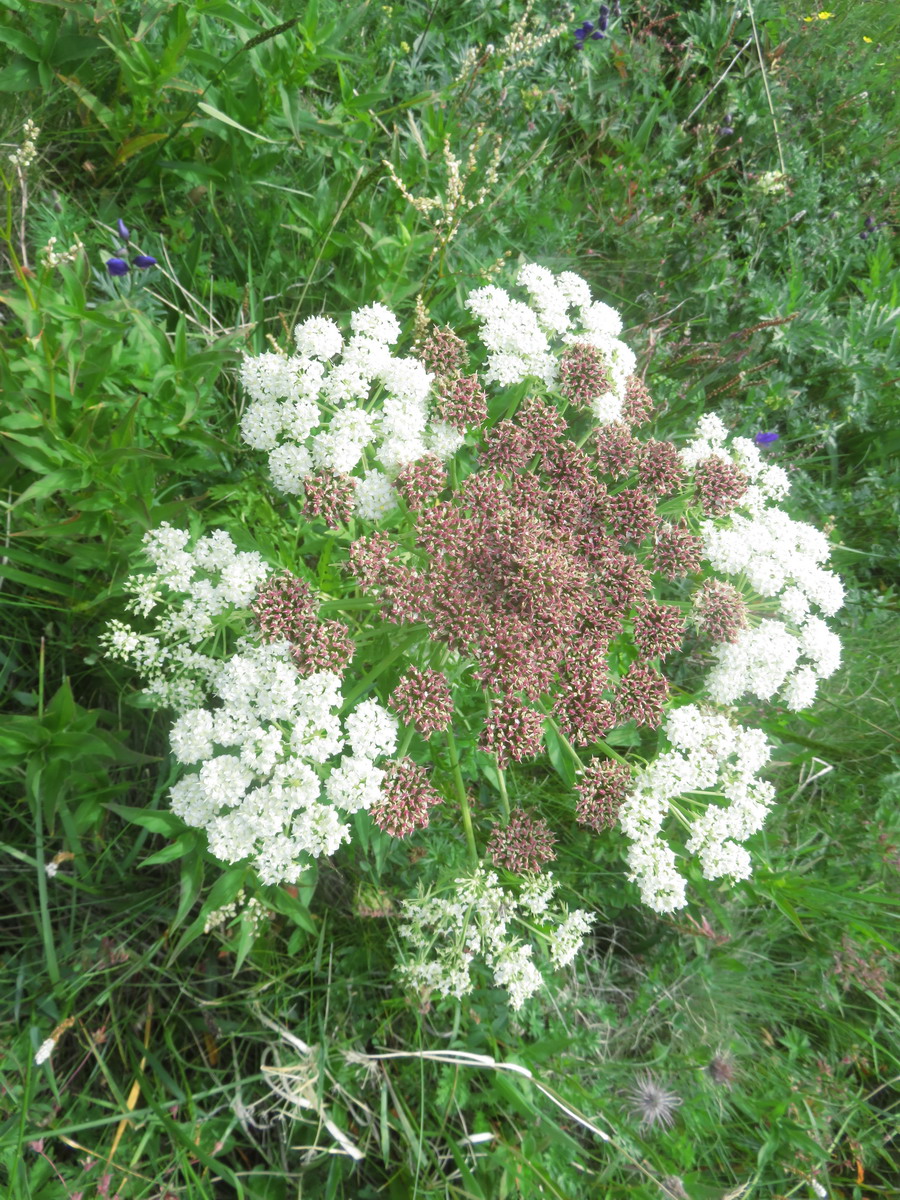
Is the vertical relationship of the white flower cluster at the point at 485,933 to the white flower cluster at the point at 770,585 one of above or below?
below

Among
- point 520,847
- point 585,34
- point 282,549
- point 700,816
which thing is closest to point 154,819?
point 282,549

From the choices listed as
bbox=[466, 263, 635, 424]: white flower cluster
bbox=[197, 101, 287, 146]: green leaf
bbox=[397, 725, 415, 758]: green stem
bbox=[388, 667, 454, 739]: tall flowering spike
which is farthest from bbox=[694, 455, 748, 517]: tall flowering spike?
bbox=[197, 101, 287, 146]: green leaf

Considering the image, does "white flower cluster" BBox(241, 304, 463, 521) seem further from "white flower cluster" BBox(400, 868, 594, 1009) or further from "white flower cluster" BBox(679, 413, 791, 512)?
"white flower cluster" BBox(400, 868, 594, 1009)

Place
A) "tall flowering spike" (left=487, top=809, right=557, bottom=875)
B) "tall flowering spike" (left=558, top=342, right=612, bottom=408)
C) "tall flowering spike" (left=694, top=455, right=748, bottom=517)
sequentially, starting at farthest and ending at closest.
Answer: "tall flowering spike" (left=694, top=455, right=748, bottom=517) < "tall flowering spike" (left=558, top=342, right=612, bottom=408) < "tall flowering spike" (left=487, top=809, right=557, bottom=875)

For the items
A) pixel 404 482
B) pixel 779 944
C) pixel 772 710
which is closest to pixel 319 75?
pixel 404 482

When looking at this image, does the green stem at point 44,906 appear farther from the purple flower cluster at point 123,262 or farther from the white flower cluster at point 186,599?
the purple flower cluster at point 123,262

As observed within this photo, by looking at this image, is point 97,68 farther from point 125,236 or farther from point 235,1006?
point 235,1006

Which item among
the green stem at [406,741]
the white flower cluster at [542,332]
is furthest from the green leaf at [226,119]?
the green stem at [406,741]
